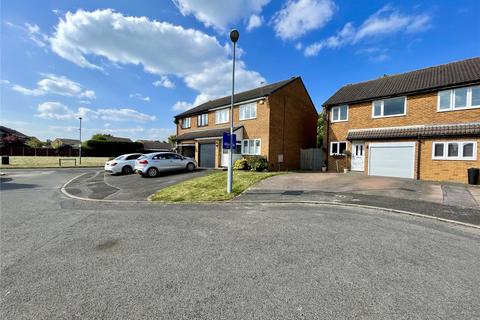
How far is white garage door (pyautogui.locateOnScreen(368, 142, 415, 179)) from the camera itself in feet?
45.0

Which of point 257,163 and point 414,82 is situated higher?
point 414,82

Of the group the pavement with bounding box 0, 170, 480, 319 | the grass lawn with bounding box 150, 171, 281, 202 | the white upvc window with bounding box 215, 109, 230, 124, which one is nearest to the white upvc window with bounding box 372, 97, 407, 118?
the grass lawn with bounding box 150, 171, 281, 202

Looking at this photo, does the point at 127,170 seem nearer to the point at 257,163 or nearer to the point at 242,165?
the point at 242,165

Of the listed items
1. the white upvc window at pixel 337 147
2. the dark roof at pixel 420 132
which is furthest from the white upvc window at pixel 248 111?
the dark roof at pixel 420 132

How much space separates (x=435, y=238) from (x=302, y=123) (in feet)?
59.7

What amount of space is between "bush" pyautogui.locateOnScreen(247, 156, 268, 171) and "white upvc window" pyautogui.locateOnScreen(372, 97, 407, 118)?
8.65 metres

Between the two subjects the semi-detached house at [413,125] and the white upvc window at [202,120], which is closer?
the semi-detached house at [413,125]

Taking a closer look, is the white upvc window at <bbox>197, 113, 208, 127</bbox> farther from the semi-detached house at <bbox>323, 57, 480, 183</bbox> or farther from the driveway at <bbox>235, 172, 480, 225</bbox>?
the driveway at <bbox>235, 172, 480, 225</bbox>

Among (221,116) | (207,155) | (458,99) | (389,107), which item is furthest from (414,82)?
(207,155)

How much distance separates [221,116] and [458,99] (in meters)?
17.7

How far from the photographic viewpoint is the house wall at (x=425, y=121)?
40.1 feet

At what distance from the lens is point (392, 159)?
14.4 meters

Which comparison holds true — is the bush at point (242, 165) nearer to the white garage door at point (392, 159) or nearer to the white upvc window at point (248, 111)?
the white upvc window at point (248, 111)

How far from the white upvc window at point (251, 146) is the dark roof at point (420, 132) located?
707 cm
